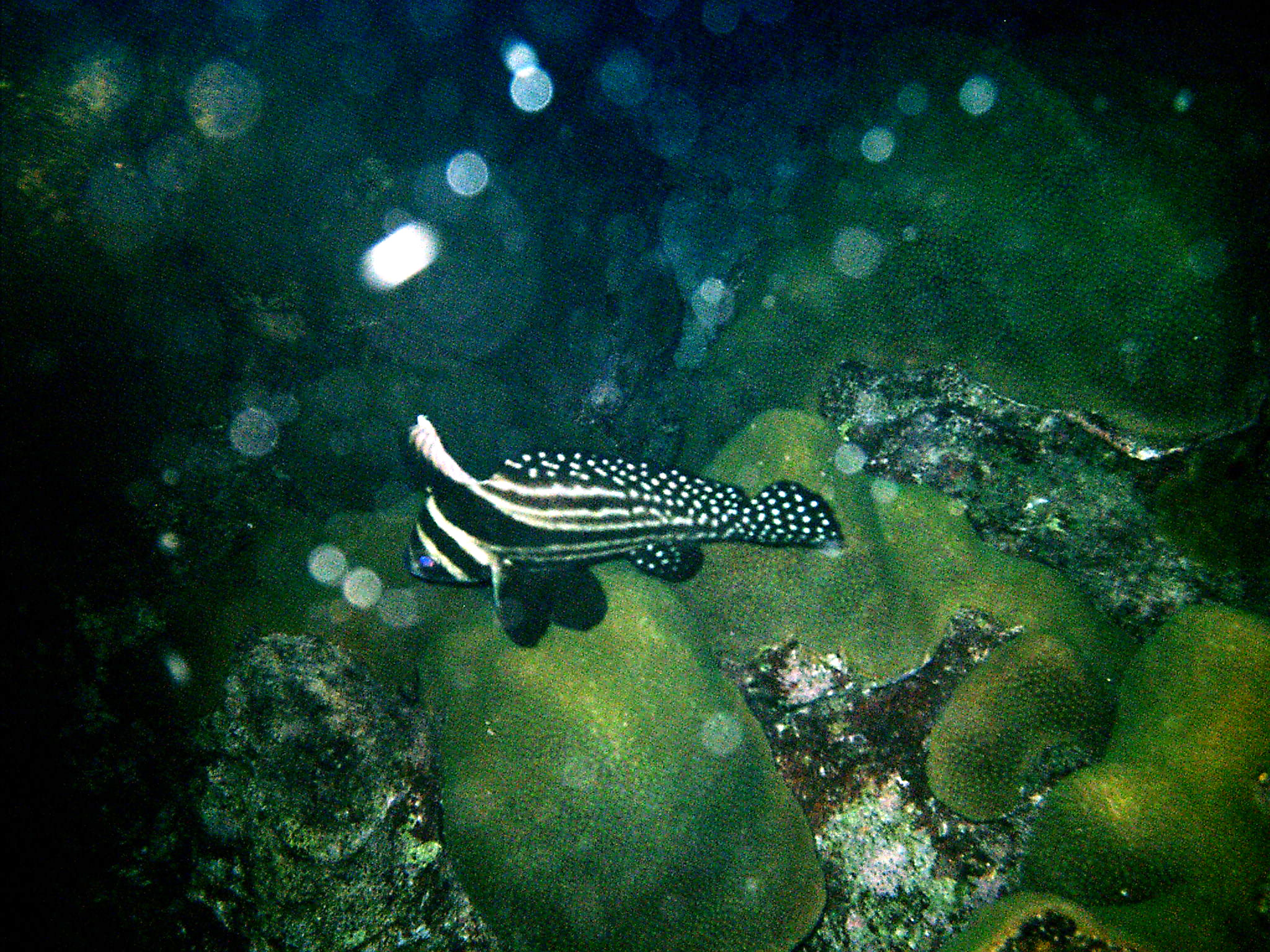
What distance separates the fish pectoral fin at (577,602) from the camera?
418 cm

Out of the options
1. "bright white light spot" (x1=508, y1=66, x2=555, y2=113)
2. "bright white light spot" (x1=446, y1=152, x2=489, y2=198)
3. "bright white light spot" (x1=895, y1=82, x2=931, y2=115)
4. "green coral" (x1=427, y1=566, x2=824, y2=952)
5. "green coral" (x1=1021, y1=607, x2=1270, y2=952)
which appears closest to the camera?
"green coral" (x1=1021, y1=607, x2=1270, y2=952)

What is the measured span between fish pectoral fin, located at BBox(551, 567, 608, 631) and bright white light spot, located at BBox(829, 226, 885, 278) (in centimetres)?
341

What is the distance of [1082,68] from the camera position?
13.6 ft

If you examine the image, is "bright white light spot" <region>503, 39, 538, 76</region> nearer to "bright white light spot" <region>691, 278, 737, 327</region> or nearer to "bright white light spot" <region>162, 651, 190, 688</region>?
"bright white light spot" <region>691, 278, 737, 327</region>

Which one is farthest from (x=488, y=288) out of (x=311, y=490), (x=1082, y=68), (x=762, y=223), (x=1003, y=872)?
(x=1003, y=872)

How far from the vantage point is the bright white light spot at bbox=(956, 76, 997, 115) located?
426 cm

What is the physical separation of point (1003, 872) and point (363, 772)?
14.5 feet

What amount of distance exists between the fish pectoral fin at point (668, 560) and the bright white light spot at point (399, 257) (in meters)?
3.08

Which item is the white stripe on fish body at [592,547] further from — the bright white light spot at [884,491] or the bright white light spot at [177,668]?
the bright white light spot at [177,668]

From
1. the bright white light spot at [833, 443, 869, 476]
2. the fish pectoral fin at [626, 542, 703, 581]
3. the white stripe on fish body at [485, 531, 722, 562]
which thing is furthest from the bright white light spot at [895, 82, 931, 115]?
the fish pectoral fin at [626, 542, 703, 581]

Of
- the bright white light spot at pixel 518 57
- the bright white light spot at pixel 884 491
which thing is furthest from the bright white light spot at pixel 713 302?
the bright white light spot at pixel 518 57

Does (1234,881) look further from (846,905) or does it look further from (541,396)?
(541,396)

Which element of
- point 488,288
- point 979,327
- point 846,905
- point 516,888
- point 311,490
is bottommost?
point 846,905

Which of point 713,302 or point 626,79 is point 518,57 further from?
point 713,302
